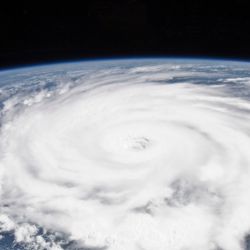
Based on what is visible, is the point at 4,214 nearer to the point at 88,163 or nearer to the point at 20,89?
the point at 88,163

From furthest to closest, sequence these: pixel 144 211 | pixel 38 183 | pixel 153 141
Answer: pixel 153 141 → pixel 38 183 → pixel 144 211

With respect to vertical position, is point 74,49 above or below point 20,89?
above

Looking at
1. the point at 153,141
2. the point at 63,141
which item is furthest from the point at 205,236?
the point at 63,141

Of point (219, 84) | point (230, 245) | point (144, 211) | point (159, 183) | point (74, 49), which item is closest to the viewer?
point (230, 245)

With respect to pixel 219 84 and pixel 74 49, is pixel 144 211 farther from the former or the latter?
pixel 219 84

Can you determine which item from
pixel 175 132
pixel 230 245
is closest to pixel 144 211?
pixel 230 245

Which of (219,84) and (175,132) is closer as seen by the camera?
(175,132)
